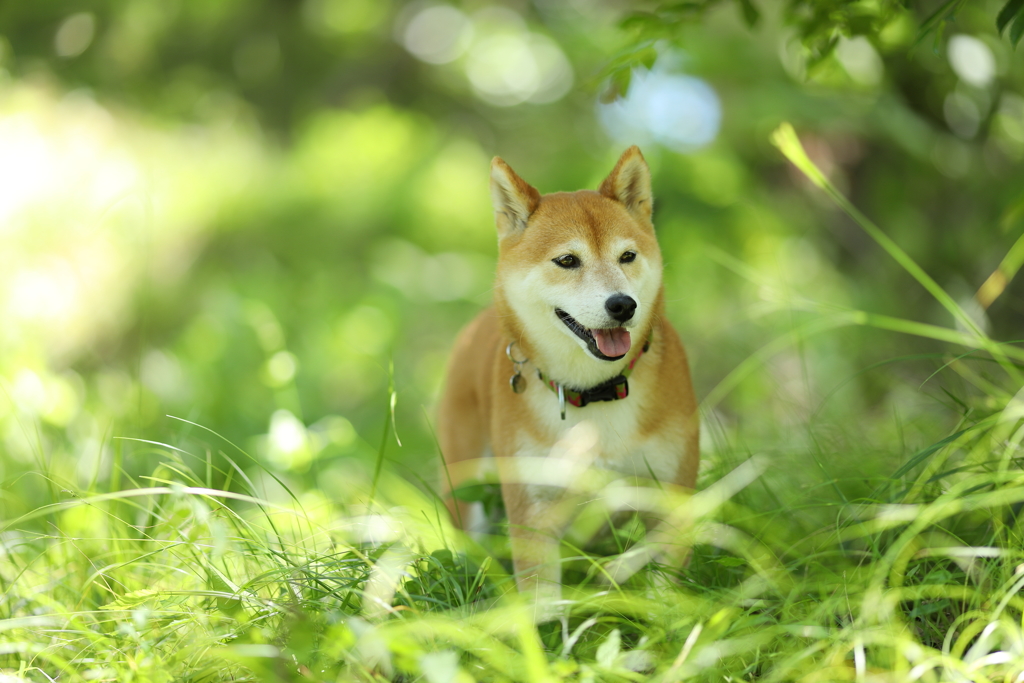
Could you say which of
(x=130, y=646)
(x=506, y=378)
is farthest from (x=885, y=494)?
(x=130, y=646)

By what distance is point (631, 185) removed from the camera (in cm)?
257

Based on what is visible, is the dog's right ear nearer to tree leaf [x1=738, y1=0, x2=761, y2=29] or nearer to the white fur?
the white fur

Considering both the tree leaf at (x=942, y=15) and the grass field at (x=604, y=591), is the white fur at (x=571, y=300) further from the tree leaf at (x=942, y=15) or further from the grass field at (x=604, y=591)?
the tree leaf at (x=942, y=15)

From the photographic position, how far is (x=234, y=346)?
5.36 meters

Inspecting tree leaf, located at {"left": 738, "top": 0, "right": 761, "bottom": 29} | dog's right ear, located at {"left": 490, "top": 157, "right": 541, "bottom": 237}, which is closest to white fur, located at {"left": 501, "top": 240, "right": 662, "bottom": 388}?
dog's right ear, located at {"left": 490, "top": 157, "right": 541, "bottom": 237}

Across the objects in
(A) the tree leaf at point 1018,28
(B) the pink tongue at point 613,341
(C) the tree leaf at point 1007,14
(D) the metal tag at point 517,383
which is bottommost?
(D) the metal tag at point 517,383

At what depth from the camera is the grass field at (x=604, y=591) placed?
5.17 feet

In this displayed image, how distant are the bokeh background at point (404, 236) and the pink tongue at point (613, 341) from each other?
46 cm

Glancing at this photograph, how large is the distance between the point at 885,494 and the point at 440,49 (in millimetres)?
10908

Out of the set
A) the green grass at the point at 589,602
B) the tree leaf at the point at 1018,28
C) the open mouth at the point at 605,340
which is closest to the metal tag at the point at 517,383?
the open mouth at the point at 605,340

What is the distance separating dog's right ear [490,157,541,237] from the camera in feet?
8.11

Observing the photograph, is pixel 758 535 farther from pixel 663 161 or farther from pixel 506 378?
pixel 663 161

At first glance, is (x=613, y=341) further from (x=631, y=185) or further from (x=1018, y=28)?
(x=1018, y=28)

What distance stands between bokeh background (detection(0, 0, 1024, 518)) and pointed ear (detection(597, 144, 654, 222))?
0.72 ft
